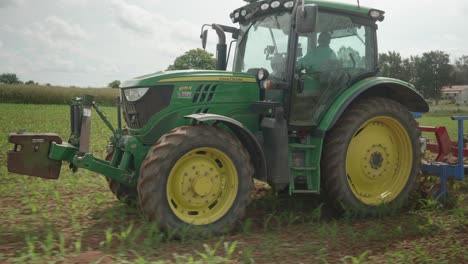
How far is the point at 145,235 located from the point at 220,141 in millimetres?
1106

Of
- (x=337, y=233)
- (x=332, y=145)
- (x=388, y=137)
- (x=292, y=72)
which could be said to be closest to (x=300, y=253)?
(x=337, y=233)

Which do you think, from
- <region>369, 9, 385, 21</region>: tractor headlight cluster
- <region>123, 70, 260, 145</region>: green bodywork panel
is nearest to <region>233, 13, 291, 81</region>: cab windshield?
<region>123, 70, 260, 145</region>: green bodywork panel

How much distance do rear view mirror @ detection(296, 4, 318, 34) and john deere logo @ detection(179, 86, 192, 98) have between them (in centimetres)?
123

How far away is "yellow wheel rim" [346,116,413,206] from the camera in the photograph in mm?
5332

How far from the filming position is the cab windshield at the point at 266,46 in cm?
505

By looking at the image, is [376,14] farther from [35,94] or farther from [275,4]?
[35,94]

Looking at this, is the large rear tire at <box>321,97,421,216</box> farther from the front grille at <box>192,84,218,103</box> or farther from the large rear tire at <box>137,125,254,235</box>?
the front grille at <box>192,84,218,103</box>

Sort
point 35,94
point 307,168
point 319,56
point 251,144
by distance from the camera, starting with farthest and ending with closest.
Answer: point 35,94 → point 319,56 → point 307,168 → point 251,144

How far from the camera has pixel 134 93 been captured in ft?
15.4

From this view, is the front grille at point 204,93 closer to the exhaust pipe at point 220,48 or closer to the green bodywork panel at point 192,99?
the green bodywork panel at point 192,99

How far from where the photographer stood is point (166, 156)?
404 cm

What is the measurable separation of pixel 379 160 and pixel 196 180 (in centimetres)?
241

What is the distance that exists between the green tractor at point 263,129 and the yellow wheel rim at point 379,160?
0.01 m

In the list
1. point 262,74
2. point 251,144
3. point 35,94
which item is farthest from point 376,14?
point 35,94
